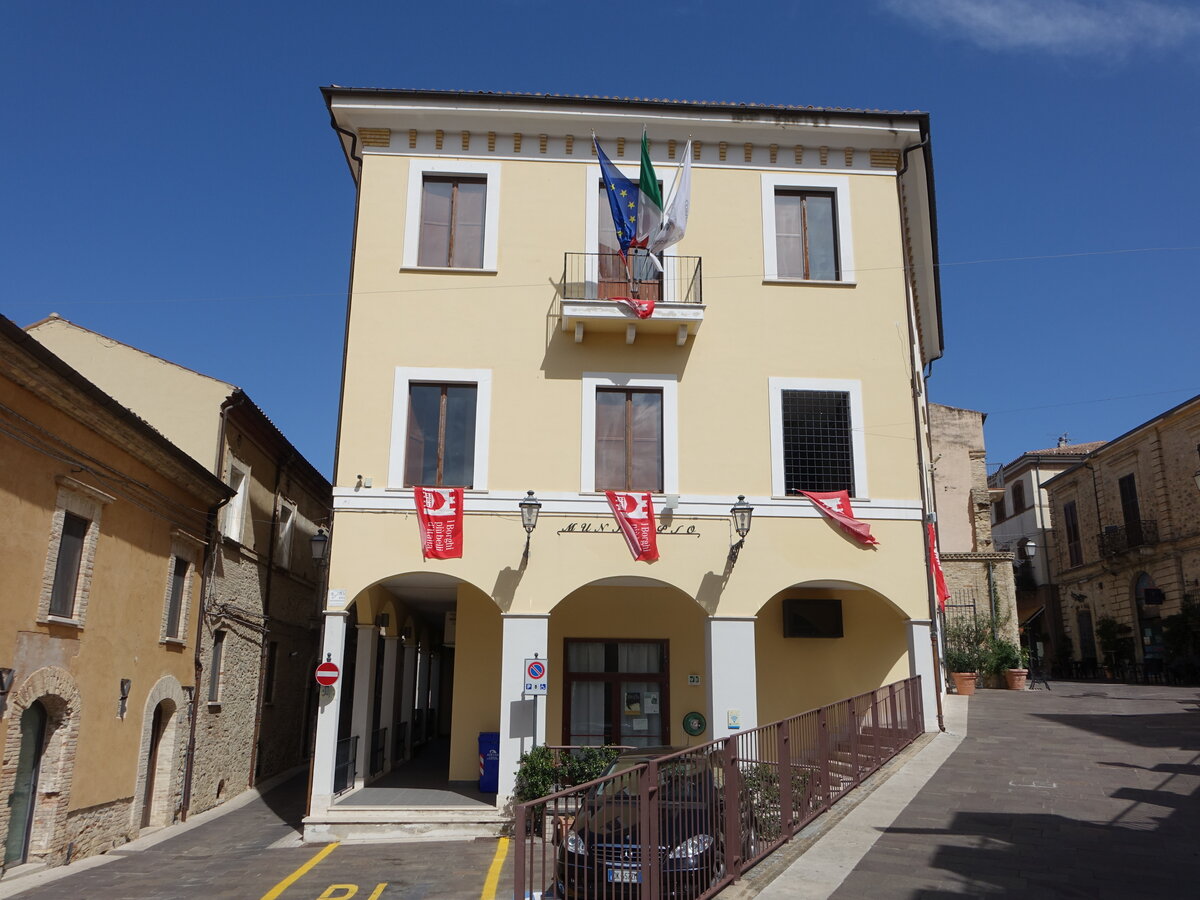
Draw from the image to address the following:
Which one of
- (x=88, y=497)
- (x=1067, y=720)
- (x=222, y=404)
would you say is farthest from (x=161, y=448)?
(x=1067, y=720)

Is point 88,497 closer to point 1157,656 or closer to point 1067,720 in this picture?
point 1067,720

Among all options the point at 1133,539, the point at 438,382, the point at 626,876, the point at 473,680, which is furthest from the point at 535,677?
the point at 1133,539

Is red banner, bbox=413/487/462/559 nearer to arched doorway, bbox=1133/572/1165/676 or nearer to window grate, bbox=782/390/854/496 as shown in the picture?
window grate, bbox=782/390/854/496

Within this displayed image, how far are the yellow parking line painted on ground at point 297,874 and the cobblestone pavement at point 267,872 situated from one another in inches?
2.3

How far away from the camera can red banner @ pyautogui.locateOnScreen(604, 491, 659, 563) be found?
1473 cm

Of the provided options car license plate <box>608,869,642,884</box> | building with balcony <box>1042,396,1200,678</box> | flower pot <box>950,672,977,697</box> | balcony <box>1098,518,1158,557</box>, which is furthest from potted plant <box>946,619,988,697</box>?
car license plate <box>608,869,642,884</box>

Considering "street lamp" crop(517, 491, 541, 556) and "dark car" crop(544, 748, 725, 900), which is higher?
"street lamp" crop(517, 491, 541, 556)

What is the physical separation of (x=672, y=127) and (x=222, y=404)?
32.2 ft

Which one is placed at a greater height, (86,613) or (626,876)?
(86,613)

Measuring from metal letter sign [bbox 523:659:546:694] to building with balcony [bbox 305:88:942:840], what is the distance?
0.20 m

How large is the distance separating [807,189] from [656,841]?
40.7 feet

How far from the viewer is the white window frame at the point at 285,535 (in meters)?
22.0

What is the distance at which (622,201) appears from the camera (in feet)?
49.4

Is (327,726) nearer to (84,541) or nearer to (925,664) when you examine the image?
(84,541)
